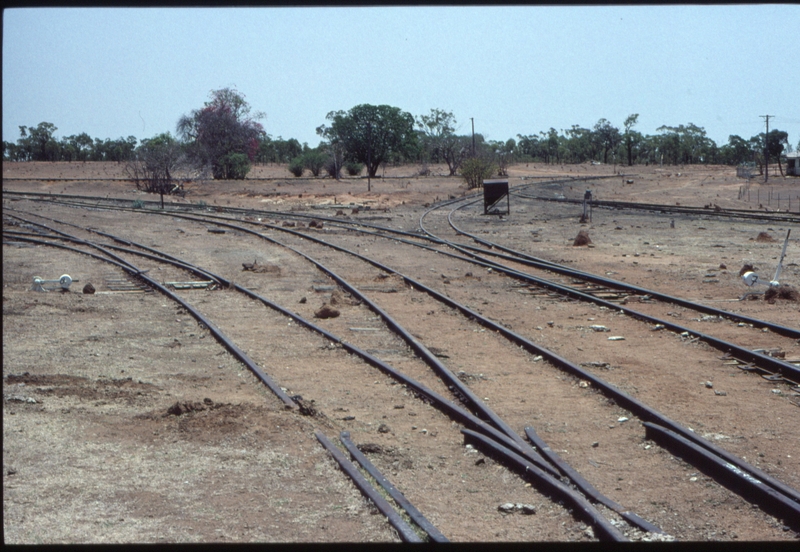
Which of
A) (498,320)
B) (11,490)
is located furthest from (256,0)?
(498,320)

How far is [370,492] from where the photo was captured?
630 cm

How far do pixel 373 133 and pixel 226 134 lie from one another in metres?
18.9

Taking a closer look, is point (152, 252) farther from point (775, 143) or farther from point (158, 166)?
point (775, 143)

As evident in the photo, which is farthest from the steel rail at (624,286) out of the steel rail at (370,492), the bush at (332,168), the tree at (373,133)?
the tree at (373,133)

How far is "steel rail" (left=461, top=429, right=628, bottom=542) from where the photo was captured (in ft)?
18.4

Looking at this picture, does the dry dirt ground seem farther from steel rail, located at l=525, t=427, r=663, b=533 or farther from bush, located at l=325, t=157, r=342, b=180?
bush, located at l=325, t=157, r=342, b=180

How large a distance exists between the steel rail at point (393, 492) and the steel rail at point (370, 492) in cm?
7

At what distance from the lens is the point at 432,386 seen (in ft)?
32.4

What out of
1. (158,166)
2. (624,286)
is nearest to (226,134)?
(158,166)

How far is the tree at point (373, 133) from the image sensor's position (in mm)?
87688

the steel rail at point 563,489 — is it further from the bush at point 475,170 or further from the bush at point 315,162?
the bush at point 315,162

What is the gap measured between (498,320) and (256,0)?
9.96 m

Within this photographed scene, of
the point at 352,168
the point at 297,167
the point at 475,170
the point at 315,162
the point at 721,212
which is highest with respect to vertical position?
the point at 315,162

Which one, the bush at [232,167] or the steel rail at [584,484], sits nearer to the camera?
the steel rail at [584,484]
